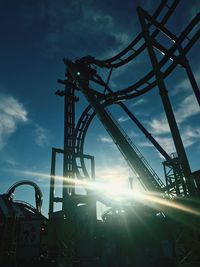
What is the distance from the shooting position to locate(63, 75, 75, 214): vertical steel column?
1917cm

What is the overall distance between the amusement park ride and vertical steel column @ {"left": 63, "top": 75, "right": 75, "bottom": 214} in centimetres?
8

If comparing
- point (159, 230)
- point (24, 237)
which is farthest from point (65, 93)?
point (24, 237)

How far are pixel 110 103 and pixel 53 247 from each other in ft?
38.6

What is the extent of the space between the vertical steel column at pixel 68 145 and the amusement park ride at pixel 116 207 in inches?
3.1

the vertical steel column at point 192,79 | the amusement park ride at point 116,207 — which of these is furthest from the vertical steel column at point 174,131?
the vertical steel column at point 192,79

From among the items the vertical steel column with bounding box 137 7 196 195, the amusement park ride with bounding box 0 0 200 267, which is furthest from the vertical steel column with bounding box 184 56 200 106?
the vertical steel column with bounding box 137 7 196 195

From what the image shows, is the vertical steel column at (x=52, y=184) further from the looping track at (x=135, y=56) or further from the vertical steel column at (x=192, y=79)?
the vertical steel column at (x=192, y=79)

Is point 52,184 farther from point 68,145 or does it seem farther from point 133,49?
point 133,49

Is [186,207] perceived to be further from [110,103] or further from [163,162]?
[163,162]

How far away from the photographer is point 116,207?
1970 centimetres

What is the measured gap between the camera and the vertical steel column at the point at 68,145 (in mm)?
19172

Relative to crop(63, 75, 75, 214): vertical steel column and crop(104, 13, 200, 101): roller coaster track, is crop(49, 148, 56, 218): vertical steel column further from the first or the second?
crop(104, 13, 200, 101): roller coaster track

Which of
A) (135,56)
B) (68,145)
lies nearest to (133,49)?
(135,56)

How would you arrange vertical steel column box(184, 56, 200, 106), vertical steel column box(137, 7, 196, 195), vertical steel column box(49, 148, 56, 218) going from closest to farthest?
vertical steel column box(137, 7, 196, 195) < vertical steel column box(184, 56, 200, 106) < vertical steel column box(49, 148, 56, 218)
